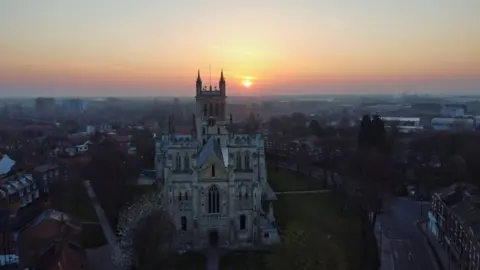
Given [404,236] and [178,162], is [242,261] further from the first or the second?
[404,236]

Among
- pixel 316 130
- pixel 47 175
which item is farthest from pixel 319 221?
pixel 316 130

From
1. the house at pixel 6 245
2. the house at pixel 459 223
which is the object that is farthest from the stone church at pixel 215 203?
the house at pixel 459 223

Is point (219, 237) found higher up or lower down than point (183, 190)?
lower down

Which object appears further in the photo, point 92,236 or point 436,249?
point 92,236

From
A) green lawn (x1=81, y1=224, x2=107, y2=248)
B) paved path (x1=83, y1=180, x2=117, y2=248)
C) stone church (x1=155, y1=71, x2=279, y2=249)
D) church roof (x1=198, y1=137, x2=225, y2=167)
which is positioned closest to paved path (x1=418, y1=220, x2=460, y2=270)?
stone church (x1=155, y1=71, x2=279, y2=249)

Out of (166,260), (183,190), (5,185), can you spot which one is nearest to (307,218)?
(183,190)

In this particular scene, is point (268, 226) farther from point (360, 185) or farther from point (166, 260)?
point (360, 185)

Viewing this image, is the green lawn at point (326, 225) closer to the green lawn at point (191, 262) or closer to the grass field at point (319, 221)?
the grass field at point (319, 221)
